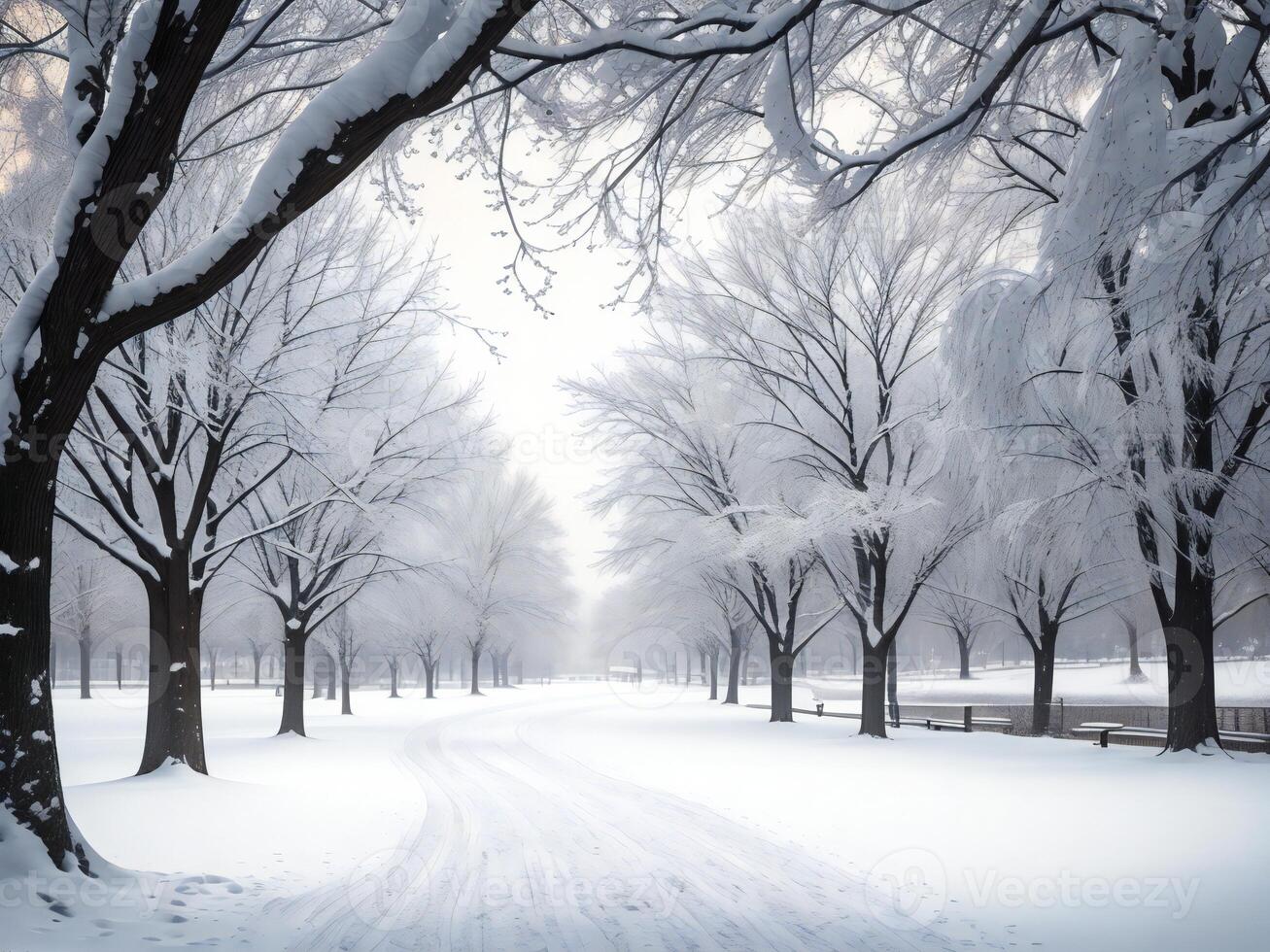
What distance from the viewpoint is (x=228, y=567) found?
18.3 metres

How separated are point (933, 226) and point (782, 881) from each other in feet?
45.3

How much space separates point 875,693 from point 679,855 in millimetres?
11291

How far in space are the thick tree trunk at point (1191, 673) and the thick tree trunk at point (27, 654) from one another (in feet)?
39.8

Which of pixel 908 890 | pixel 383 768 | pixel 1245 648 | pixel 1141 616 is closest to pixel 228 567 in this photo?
pixel 383 768

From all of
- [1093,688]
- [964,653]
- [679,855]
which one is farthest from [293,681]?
[964,653]

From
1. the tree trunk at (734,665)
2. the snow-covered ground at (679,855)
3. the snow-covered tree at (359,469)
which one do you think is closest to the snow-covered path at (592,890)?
the snow-covered ground at (679,855)

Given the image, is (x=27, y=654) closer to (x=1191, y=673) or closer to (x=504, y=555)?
(x=1191, y=673)

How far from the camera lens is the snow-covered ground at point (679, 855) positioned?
464cm

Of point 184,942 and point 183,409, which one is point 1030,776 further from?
point 183,409

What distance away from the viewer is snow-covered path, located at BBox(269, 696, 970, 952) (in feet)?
15.2

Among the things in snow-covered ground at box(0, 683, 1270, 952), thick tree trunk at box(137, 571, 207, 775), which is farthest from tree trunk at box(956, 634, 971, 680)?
thick tree trunk at box(137, 571, 207, 775)

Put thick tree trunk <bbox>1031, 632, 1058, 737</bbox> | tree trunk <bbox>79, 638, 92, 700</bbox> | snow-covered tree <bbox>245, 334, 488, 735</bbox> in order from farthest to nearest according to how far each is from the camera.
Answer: tree trunk <bbox>79, 638, 92, 700</bbox>, thick tree trunk <bbox>1031, 632, 1058, 737</bbox>, snow-covered tree <bbox>245, 334, 488, 735</bbox>

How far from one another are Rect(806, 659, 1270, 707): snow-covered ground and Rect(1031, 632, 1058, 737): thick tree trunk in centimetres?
1220

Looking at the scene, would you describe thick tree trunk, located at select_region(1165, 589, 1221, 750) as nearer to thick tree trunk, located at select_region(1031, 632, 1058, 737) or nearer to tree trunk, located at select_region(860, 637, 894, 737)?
tree trunk, located at select_region(860, 637, 894, 737)
